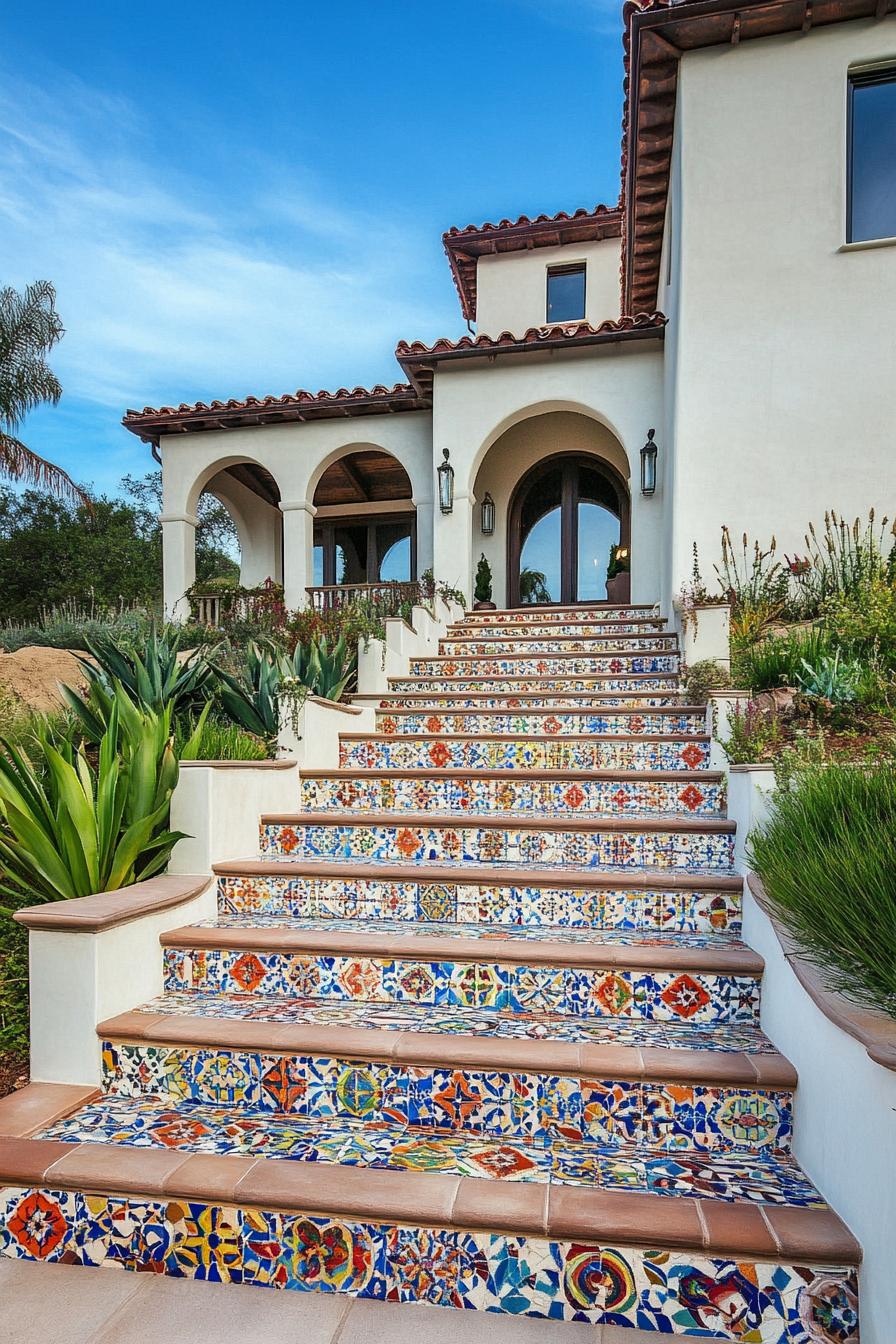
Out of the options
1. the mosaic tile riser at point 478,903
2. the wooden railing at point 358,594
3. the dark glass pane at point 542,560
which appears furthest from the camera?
the dark glass pane at point 542,560

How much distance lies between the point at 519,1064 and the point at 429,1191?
0.50 m

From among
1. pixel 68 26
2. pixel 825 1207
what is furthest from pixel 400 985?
pixel 68 26

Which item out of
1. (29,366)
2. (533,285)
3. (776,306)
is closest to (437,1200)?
(776,306)

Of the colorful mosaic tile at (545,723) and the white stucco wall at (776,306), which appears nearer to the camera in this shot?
the colorful mosaic tile at (545,723)

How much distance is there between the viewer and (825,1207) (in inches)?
77.5

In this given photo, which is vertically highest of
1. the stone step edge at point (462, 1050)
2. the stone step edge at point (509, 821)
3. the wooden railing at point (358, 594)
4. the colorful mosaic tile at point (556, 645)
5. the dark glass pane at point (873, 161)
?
the dark glass pane at point (873, 161)

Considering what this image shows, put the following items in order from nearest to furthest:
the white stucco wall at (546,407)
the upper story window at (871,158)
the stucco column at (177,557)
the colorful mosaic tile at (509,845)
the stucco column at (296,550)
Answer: the colorful mosaic tile at (509,845)
the upper story window at (871,158)
the white stucco wall at (546,407)
the stucco column at (296,550)
the stucco column at (177,557)

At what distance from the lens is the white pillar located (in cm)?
1123

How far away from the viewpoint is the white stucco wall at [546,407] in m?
9.37

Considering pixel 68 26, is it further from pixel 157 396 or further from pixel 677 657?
pixel 157 396

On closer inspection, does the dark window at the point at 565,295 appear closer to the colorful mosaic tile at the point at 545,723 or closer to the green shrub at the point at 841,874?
the colorful mosaic tile at the point at 545,723

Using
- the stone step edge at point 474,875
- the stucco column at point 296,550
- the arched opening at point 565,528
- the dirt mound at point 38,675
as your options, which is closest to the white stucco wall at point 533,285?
the arched opening at point 565,528

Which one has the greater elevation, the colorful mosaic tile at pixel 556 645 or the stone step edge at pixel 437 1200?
the colorful mosaic tile at pixel 556 645

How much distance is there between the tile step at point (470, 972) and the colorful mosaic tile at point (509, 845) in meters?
0.73
